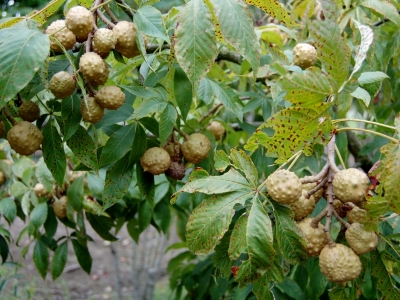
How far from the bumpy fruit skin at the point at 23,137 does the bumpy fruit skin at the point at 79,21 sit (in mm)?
253

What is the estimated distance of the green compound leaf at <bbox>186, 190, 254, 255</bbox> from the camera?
91 cm

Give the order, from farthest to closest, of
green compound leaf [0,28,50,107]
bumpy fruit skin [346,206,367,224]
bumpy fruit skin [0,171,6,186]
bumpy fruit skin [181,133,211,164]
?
bumpy fruit skin [0,171,6,186] → bumpy fruit skin [181,133,211,164] → bumpy fruit skin [346,206,367,224] → green compound leaf [0,28,50,107]

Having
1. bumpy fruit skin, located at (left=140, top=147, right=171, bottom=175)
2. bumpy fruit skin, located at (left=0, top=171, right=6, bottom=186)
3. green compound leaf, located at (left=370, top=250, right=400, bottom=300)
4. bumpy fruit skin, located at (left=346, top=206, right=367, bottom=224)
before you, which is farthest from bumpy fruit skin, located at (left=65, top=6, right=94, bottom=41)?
bumpy fruit skin, located at (left=0, top=171, right=6, bottom=186)

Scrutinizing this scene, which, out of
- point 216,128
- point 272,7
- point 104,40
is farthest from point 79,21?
point 216,128

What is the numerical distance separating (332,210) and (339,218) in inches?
1.2

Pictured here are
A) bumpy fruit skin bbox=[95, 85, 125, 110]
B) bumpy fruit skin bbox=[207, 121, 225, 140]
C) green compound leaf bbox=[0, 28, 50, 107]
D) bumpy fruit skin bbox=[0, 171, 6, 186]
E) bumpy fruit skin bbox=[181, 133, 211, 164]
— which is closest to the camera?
green compound leaf bbox=[0, 28, 50, 107]

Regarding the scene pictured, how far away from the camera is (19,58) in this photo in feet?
2.82

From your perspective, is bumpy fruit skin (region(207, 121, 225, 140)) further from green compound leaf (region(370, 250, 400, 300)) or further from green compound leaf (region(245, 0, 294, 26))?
green compound leaf (region(370, 250, 400, 300))

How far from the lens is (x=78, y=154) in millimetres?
1123

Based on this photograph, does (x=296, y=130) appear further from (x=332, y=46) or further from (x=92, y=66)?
(x=92, y=66)

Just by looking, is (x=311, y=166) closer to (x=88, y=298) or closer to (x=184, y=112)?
(x=184, y=112)

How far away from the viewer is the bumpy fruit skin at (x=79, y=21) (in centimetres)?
100

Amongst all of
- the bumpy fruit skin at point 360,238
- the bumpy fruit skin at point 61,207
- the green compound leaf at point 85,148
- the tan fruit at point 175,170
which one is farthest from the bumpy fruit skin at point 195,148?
the bumpy fruit skin at point 61,207

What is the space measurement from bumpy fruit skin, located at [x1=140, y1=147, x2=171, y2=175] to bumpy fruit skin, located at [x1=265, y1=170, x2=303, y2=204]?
0.36 m
